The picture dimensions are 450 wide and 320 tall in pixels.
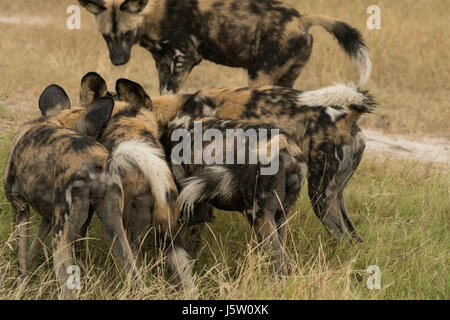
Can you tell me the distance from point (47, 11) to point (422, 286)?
28.3 ft

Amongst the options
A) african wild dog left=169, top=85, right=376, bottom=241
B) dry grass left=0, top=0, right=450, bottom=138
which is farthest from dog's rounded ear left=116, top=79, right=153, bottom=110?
dry grass left=0, top=0, right=450, bottom=138

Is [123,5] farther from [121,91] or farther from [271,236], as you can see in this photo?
[271,236]

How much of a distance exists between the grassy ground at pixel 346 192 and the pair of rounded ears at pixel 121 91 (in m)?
0.71

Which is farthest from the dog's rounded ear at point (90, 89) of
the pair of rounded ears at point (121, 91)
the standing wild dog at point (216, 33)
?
the standing wild dog at point (216, 33)

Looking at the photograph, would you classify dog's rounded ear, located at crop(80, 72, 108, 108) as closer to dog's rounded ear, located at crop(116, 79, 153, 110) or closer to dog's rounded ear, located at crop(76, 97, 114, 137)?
dog's rounded ear, located at crop(116, 79, 153, 110)

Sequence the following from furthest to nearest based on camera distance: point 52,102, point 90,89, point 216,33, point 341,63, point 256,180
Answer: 1. point 341,63
2. point 216,33
3. point 90,89
4. point 52,102
5. point 256,180

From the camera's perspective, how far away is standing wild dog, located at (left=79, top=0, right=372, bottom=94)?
537 centimetres

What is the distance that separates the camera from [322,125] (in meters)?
3.86

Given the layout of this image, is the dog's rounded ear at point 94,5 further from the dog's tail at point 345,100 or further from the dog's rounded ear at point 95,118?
the dog's tail at point 345,100

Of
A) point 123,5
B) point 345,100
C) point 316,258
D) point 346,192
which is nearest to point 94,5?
point 123,5

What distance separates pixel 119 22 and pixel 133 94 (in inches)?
53.6

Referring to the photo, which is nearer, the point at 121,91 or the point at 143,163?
the point at 143,163

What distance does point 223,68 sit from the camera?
8734 mm

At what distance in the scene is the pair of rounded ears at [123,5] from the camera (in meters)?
5.29
